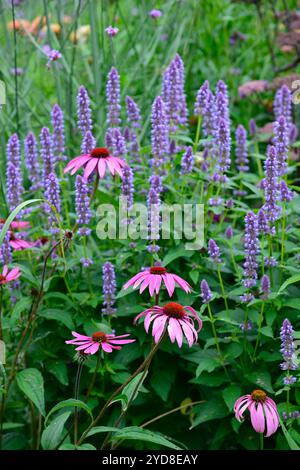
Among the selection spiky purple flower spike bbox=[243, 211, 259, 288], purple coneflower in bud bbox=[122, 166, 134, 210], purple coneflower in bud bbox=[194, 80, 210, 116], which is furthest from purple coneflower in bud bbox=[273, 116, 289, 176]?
purple coneflower in bud bbox=[122, 166, 134, 210]

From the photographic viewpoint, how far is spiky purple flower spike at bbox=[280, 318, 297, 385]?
2.25m

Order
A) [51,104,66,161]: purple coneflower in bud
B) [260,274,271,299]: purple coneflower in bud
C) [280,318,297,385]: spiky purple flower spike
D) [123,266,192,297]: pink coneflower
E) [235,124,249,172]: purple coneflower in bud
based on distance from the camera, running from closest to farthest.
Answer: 1. [123,266,192,297]: pink coneflower
2. [280,318,297,385]: spiky purple flower spike
3. [260,274,271,299]: purple coneflower in bud
4. [51,104,66,161]: purple coneflower in bud
5. [235,124,249,172]: purple coneflower in bud

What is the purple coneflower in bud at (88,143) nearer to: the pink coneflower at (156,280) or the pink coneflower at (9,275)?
the pink coneflower at (9,275)

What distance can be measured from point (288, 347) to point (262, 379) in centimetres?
30

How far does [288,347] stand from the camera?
2.28 m

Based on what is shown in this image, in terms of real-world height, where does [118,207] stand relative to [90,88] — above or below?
below

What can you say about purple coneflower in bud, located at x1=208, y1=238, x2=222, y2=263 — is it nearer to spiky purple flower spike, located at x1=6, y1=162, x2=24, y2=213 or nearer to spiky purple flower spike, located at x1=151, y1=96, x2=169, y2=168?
spiky purple flower spike, located at x1=151, y1=96, x2=169, y2=168

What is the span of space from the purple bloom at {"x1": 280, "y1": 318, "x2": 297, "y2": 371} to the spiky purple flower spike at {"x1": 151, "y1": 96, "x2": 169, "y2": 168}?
3.21 ft

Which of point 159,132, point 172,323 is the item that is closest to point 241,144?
point 159,132

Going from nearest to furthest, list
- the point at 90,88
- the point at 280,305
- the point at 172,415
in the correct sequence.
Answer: the point at 280,305, the point at 172,415, the point at 90,88

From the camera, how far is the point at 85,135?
2801 mm

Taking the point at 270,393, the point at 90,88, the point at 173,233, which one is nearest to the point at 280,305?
the point at 270,393

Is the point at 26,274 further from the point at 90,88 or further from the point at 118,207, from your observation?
the point at 90,88

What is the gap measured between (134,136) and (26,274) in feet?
2.73
